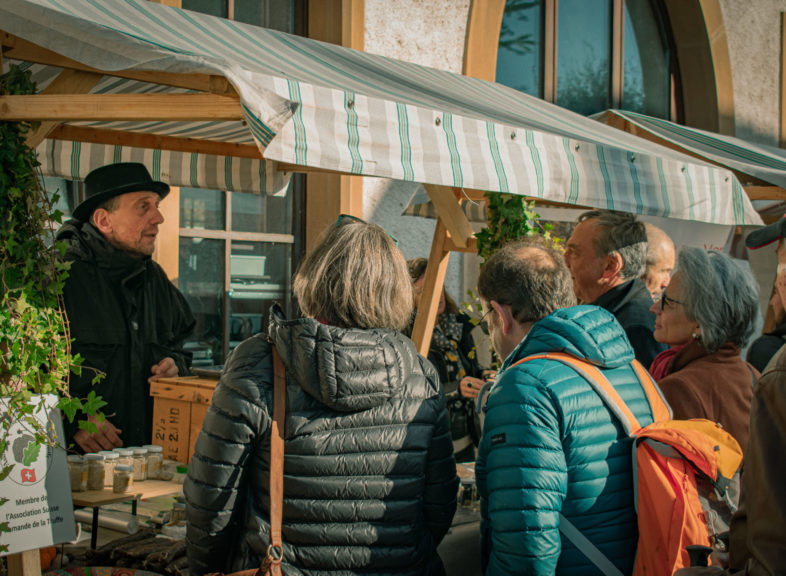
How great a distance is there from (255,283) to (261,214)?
57 centimetres

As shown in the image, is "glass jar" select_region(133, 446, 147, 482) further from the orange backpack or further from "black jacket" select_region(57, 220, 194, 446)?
the orange backpack

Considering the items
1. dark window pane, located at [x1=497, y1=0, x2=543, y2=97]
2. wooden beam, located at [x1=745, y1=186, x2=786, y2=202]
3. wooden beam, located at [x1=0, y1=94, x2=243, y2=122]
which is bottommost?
wooden beam, located at [x1=0, y1=94, x2=243, y2=122]

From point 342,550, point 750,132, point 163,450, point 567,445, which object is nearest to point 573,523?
point 567,445

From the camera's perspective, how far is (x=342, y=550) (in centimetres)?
187

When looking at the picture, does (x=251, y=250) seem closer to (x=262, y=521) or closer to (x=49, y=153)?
(x=49, y=153)

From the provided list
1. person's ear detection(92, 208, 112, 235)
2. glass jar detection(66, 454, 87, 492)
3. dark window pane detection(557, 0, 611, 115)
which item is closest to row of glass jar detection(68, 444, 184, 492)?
glass jar detection(66, 454, 87, 492)

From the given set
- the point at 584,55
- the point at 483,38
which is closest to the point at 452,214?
the point at 483,38

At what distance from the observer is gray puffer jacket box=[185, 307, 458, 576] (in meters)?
1.81

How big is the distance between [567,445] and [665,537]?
0.33 m

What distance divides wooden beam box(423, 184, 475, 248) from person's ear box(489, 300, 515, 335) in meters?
1.99

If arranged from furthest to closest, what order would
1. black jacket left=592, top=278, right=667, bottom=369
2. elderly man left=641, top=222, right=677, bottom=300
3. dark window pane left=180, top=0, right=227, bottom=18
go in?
dark window pane left=180, top=0, right=227, bottom=18 → elderly man left=641, top=222, right=677, bottom=300 → black jacket left=592, top=278, right=667, bottom=369

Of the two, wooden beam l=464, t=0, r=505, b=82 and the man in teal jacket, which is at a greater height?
wooden beam l=464, t=0, r=505, b=82

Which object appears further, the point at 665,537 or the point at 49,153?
the point at 49,153

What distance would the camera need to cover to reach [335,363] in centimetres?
182
